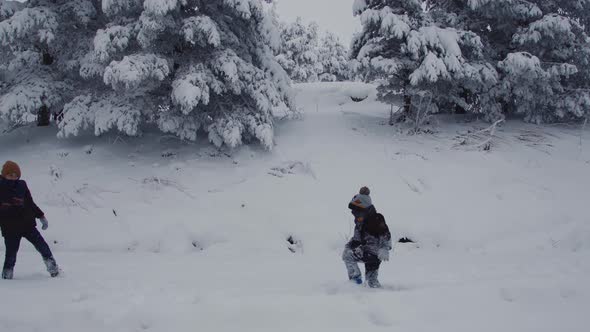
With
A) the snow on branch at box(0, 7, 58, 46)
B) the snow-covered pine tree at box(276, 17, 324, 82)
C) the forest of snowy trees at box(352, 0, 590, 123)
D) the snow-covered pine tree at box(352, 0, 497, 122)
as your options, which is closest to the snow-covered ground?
the forest of snowy trees at box(352, 0, 590, 123)

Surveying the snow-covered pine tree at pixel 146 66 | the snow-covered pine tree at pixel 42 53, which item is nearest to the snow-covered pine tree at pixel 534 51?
the snow-covered pine tree at pixel 146 66

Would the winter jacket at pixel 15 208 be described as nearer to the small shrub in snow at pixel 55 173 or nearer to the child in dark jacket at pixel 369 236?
the child in dark jacket at pixel 369 236

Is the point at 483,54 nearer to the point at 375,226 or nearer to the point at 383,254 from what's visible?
the point at 375,226

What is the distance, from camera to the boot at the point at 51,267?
585cm

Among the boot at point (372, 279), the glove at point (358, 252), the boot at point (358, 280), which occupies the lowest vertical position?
the boot at point (358, 280)

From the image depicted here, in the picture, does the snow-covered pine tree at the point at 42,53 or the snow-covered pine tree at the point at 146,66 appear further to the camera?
the snow-covered pine tree at the point at 42,53

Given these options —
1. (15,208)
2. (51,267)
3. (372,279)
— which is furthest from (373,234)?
(15,208)

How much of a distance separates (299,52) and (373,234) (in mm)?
30272

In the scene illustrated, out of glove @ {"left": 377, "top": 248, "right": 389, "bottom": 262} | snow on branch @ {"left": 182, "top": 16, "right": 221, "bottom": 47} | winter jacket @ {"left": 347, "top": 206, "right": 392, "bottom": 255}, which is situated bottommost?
glove @ {"left": 377, "top": 248, "right": 389, "bottom": 262}

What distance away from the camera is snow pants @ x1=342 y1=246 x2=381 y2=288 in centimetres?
566

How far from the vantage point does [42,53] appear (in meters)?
11.9

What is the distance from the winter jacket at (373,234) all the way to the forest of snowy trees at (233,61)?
18.0 feet

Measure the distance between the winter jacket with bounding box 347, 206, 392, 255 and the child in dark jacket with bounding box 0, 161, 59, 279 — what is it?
14.3 ft

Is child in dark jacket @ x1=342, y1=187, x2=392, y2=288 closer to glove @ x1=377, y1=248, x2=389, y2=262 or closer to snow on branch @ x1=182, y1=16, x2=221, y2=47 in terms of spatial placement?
glove @ x1=377, y1=248, x2=389, y2=262
